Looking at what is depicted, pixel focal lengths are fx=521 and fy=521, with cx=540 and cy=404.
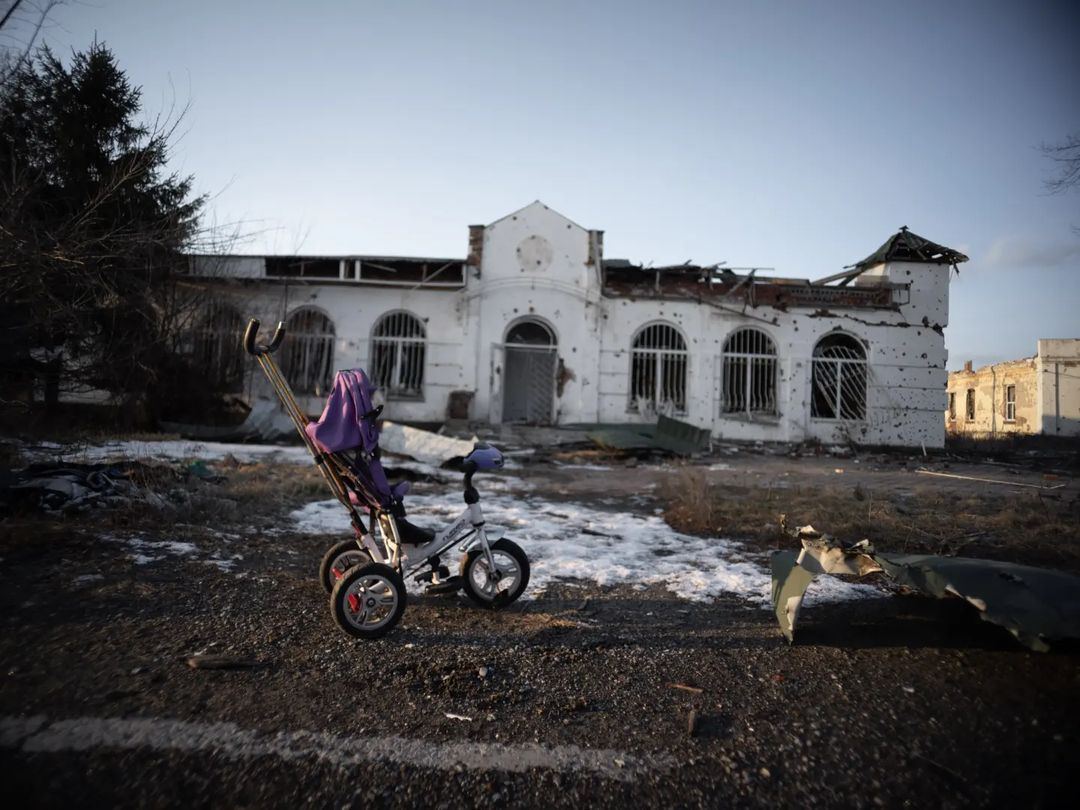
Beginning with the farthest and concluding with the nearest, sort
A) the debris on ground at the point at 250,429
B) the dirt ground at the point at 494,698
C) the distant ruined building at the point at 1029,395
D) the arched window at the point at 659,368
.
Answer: the distant ruined building at the point at 1029,395 < the arched window at the point at 659,368 < the debris on ground at the point at 250,429 < the dirt ground at the point at 494,698

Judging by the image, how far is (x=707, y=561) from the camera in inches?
170

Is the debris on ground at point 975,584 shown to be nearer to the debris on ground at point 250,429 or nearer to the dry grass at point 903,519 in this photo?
the dry grass at point 903,519

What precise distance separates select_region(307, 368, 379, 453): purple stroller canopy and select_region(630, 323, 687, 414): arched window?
12.9 metres

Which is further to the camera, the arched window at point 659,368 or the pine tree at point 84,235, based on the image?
the arched window at point 659,368

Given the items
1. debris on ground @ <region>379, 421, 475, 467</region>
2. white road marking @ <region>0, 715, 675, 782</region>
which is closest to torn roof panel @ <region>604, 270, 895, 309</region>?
debris on ground @ <region>379, 421, 475, 467</region>

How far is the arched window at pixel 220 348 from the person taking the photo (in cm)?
1309

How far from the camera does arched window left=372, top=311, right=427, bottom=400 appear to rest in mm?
15555

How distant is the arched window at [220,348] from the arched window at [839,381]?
53.0ft

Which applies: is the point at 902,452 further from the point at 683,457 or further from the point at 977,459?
the point at 683,457

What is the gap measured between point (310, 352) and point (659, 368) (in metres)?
10.4

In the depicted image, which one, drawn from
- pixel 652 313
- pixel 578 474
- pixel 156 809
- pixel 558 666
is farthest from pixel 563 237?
pixel 156 809

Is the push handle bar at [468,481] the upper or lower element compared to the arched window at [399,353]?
lower

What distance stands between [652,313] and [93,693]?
49.0 ft

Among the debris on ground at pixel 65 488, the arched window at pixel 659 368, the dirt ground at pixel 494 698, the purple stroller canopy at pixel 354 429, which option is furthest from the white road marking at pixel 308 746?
the arched window at pixel 659 368
